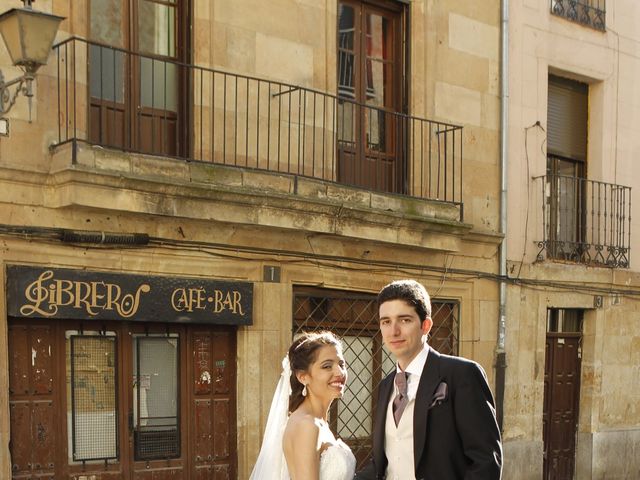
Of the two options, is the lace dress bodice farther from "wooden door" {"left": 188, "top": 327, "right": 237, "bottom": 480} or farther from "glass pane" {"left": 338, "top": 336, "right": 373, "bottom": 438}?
"glass pane" {"left": 338, "top": 336, "right": 373, "bottom": 438}

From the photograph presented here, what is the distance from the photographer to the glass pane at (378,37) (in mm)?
11883

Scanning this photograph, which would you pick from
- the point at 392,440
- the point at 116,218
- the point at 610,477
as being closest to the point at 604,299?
the point at 610,477

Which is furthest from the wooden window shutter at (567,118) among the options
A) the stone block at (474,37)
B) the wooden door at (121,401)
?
the wooden door at (121,401)

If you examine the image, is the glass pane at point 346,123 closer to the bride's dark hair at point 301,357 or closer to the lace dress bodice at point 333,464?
the bride's dark hair at point 301,357

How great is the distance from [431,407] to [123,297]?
16.7ft

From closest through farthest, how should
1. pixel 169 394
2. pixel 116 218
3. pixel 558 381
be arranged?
1. pixel 116 218
2. pixel 169 394
3. pixel 558 381

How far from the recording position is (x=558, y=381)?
13891mm

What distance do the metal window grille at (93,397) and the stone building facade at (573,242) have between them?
211 inches

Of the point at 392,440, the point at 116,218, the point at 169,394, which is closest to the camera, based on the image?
the point at 392,440

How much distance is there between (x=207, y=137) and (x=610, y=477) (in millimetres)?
7563

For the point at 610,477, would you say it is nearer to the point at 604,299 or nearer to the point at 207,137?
the point at 604,299

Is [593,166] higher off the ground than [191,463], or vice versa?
[593,166]

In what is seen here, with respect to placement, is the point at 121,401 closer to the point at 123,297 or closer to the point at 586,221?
the point at 123,297

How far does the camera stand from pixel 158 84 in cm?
988
